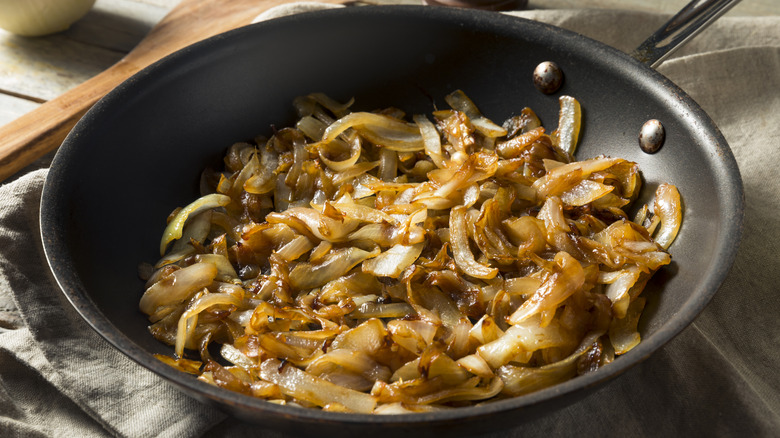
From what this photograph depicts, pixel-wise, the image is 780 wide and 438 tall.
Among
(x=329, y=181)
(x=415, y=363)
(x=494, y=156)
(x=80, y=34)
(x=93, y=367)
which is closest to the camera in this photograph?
(x=415, y=363)

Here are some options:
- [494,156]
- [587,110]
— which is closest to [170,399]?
[494,156]

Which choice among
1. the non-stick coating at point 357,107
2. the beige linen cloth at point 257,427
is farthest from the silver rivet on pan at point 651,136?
the beige linen cloth at point 257,427

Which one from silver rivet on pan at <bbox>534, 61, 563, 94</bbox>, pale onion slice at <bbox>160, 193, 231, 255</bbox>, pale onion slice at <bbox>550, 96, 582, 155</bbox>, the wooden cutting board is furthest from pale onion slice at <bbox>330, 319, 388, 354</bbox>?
the wooden cutting board

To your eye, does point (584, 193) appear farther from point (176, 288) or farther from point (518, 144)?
point (176, 288)

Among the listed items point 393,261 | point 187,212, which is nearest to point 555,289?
point 393,261

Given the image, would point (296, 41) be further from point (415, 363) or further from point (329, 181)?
point (415, 363)

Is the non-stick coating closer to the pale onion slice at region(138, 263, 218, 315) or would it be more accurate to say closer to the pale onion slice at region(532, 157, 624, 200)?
the pale onion slice at region(138, 263, 218, 315)
